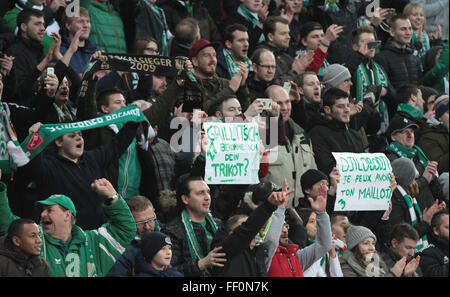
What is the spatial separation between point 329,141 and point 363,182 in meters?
0.85

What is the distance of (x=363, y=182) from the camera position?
1112 cm

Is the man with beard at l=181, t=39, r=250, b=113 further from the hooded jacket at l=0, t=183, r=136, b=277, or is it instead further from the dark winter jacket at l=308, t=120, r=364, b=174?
the hooded jacket at l=0, t=183, r=136, b=277

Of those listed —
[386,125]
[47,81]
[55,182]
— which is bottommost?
[386,125]

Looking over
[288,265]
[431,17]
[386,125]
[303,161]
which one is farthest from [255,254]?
[431,17]

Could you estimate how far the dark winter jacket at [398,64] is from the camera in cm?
1504

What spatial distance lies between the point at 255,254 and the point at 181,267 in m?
0.63

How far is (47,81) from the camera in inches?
382

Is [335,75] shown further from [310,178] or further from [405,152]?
[310,178]

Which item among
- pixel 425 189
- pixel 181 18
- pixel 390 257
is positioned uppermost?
pixel 181 18

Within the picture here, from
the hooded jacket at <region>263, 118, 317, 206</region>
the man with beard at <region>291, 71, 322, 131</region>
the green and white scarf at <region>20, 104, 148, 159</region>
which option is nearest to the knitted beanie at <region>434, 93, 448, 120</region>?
the man with beard at <region>291, 71, 322, 131</region>

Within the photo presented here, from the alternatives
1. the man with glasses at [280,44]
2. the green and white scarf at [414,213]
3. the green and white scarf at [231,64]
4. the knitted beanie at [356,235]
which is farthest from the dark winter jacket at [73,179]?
the man with glasses at [280,44]

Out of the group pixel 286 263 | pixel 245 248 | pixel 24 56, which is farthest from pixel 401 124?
pixel 24 56

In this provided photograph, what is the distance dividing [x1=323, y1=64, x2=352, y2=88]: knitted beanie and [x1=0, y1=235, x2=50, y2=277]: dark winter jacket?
5752 mm
